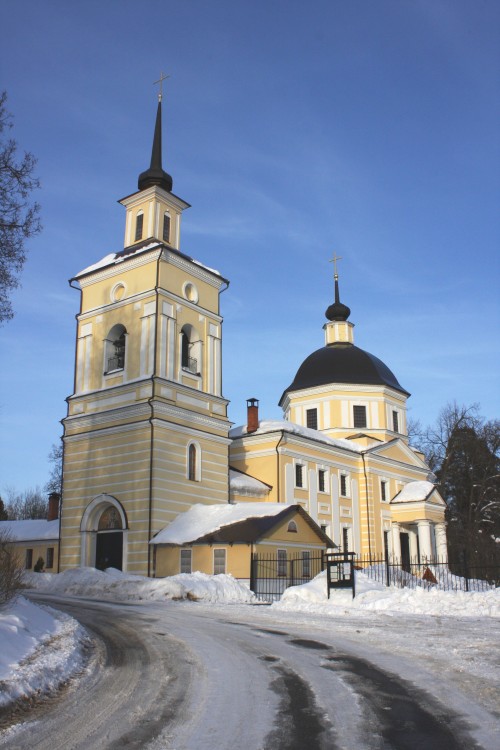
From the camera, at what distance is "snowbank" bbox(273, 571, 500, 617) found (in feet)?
57.1

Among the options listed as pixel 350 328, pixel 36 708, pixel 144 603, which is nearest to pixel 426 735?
pixel 36 708

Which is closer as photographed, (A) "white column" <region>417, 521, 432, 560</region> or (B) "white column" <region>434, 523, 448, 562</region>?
(A) "white column" <region>417, 521, 432, 560</region>

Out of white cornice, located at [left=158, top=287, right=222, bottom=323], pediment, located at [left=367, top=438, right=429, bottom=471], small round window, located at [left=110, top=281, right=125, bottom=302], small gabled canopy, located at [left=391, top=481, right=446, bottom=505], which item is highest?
small round window, located at [left=110, top=281, right=125, bottom=302]

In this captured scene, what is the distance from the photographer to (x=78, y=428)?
32.7m

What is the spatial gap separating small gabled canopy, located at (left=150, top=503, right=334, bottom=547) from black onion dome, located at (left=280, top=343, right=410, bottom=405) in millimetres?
18823

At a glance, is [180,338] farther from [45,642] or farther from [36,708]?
[36,708]

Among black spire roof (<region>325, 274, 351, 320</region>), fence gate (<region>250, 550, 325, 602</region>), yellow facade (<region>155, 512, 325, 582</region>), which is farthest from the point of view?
black spire roof (<region>325, 274, 351, 320</region>)

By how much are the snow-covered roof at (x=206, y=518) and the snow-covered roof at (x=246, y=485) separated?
4.04 meters

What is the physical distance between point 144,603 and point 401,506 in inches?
1117

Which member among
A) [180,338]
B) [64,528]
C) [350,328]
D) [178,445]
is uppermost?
[350,328]

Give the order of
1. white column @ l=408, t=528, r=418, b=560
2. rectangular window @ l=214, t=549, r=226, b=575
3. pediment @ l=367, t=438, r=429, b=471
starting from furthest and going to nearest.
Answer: white column @ l=408, t=528, r=418, b=560, pediment @ l=367, t=438, r=429, b=471, rectangular window @ l=214, t=549, r=226, b=575

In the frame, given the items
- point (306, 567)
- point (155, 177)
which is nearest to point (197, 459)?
point (306, 567)

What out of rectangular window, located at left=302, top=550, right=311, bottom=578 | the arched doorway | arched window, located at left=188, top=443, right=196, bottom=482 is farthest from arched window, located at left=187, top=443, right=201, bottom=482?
rectangular window, located at left=302, top=550, right=311, bottom=578

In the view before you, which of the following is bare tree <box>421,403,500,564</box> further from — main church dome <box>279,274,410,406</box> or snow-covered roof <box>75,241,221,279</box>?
snow-covered roof <box>75,241,221,279</box>
